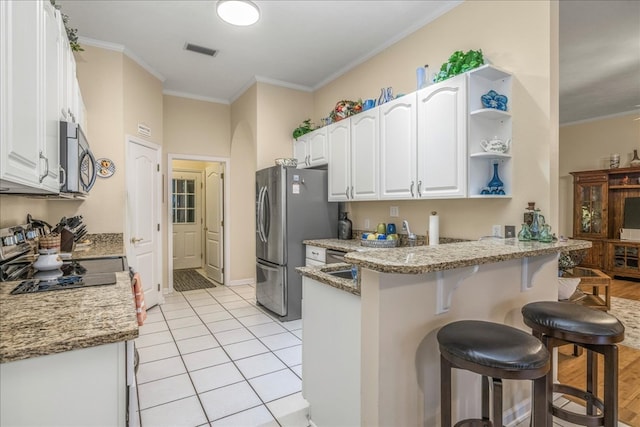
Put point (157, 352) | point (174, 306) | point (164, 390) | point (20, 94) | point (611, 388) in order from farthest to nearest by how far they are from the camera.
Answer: point (174, 306) < point (157, 352) < point (164, 390) < point (611, 388) < point (20, 94)

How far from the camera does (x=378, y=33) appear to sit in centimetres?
340

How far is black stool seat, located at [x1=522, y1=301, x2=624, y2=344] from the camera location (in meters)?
1.44

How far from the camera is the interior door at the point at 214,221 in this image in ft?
18.1

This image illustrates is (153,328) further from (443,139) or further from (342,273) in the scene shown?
(443,139)

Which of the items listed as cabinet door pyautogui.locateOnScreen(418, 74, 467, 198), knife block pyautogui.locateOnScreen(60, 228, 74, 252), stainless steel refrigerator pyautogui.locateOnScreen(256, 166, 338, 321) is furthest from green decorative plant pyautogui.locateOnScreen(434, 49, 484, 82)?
knife block pyautogui.locateOnScreen(60, 228, 74, 252)

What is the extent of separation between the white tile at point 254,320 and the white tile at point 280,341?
44 cm

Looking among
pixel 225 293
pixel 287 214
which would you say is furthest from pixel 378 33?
pixel 225 293

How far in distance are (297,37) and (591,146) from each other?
6.49 m

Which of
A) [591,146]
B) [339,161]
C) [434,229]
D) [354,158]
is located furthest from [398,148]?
[591,146]

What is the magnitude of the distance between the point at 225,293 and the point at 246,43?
338 centimetres

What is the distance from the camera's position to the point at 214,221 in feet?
19.2

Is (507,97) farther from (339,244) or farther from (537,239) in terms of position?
(339,244)

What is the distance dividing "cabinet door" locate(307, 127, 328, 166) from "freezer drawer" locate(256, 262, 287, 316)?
1.43 m

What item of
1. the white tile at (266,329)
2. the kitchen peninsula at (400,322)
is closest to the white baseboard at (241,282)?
the white tile at (266,329)
